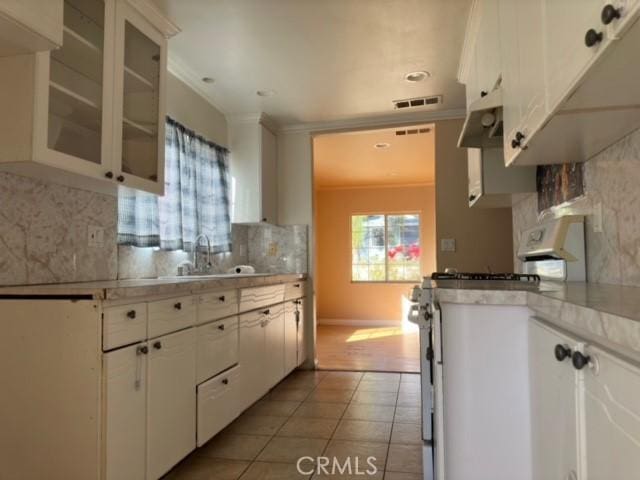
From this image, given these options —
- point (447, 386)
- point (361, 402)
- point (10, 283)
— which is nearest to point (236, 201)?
point (361, 402)

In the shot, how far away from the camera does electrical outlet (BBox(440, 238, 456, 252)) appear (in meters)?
3.79

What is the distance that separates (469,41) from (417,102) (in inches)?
42.9

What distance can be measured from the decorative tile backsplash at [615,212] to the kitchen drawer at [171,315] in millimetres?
1718

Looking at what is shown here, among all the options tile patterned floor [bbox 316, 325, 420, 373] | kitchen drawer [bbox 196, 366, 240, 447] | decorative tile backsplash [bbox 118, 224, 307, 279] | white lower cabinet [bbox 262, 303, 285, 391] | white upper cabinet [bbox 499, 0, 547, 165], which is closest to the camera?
white upper cabinet [bbox 499, 0, 547, 165]

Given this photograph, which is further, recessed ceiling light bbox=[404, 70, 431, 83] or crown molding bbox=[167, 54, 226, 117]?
recessed ceiling light bbox=[404, 70, 431, 83]

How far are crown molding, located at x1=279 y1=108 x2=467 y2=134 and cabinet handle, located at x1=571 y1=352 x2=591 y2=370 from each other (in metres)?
3.30

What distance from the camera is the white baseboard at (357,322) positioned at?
7133 mm

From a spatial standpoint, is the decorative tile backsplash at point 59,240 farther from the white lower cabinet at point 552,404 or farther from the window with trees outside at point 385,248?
the window with trees outside at point 385,248

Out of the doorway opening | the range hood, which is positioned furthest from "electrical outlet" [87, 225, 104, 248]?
the doorway opening

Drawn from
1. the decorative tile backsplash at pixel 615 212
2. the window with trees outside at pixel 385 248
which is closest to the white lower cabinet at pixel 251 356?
the decorative tile backsplash at pixel 615 212

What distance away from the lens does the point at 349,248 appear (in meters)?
7.40

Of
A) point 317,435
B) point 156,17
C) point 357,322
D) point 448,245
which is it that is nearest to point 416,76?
point 448,245

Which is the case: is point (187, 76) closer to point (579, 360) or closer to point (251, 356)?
point (251, 356)

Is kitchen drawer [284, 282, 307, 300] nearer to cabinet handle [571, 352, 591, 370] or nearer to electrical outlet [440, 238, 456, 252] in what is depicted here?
electrical outlet [440, 238, 456, 252]
